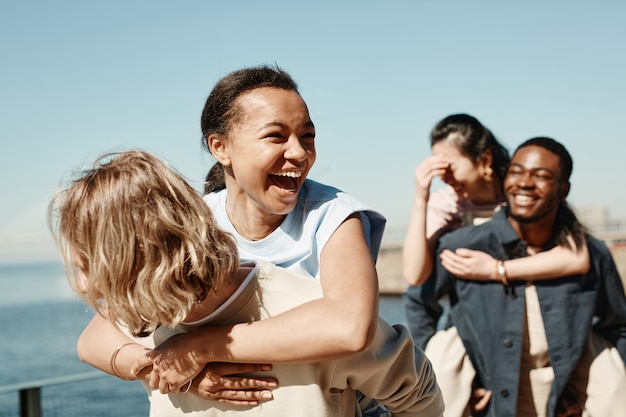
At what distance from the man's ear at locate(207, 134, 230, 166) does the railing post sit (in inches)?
127

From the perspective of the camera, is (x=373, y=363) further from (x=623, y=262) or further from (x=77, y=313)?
(x=77, y=313)

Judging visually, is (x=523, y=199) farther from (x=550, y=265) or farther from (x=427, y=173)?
(x=427, y=173)

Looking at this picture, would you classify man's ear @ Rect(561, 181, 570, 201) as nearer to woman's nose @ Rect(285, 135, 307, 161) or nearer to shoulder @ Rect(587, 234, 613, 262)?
shoulder @ Rect(587, 234, 613, 262)

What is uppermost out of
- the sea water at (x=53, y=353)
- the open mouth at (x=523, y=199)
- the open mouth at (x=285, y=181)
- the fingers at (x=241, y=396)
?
the open mouth at (x=285, y=181)

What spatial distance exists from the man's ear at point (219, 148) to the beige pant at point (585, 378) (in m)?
1.62

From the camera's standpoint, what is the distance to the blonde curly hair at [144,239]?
1562mm

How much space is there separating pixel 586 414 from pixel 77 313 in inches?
2075

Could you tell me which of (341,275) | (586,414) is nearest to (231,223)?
(341,275)

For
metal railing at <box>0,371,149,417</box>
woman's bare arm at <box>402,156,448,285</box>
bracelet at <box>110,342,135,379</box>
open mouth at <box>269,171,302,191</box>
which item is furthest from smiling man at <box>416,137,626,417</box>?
metal railing at <box>0,371,149,417</box>

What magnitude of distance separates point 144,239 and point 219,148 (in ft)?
1.77

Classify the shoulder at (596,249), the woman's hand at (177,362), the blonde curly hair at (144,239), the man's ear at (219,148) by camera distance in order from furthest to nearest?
the shoulder at (596,249)
the man's ear at (219,148)
the woman's hand at (177,362)
the blonde curly hair at (144,239)

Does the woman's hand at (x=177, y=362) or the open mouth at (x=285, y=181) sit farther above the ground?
the open mouth at (x=285, y=181)

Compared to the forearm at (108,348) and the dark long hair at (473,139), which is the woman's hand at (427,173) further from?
the forearm at (108,348)

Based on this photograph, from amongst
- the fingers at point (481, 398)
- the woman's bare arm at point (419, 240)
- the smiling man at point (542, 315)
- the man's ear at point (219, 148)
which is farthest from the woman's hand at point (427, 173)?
the man's ear at point (219, 148)
